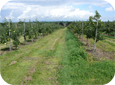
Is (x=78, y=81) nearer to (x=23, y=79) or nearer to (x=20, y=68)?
(x=23, y=79)

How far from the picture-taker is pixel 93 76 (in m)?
7.18

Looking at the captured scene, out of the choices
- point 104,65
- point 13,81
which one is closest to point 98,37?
point 104,65

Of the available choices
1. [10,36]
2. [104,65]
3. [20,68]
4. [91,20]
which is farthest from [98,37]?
[10,36]

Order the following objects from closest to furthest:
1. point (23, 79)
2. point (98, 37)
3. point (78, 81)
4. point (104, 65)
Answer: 1. point (78, 81)
2. point (23, 79)
3. point (104, 65)
4. point (98, 37)

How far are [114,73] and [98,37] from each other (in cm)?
663

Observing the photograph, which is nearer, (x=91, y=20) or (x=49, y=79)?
(x=49, y=79)

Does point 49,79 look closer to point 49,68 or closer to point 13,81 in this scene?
point 49,68

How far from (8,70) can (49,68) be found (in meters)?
3.66

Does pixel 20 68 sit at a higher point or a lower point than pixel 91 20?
lower

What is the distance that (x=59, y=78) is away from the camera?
7.11m

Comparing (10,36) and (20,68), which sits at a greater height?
(10,36)

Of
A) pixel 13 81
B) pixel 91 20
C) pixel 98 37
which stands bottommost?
pixel 13 81

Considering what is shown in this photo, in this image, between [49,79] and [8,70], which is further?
[8,70]

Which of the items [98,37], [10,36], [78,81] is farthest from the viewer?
[10,36]
